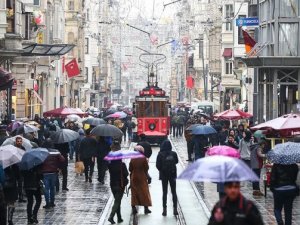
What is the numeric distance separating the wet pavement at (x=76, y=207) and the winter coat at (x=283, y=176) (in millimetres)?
4550

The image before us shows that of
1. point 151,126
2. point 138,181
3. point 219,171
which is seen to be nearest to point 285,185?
point 138,181

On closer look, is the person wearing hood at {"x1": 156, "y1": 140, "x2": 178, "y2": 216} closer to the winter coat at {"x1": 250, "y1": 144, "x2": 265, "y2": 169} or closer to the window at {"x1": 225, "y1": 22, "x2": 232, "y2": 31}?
the winter coat at {"x1": 250, "y1": 144, "x2": 265, "y2": 169}

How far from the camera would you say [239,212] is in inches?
434

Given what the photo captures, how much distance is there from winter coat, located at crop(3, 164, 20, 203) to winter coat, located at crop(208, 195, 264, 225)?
8748 millimetres

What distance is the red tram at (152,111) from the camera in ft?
185

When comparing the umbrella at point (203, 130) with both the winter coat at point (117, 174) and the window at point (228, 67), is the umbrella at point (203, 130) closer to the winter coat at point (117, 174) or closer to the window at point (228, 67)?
the winter coat at point (117, 174)

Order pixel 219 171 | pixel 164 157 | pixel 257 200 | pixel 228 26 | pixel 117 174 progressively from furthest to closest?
1. pixel 228 26
2. pixel 257 200
3. pixel 164 157
4. pixel 117 174
5. pixel 219 171

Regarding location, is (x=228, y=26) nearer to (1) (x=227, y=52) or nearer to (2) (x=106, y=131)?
(1) (x=227, y=52)

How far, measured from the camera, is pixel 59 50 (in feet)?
151

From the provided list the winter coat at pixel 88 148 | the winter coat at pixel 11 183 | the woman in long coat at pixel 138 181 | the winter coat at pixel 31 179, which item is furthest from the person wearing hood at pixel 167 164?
the winter coat at pixel 88 148

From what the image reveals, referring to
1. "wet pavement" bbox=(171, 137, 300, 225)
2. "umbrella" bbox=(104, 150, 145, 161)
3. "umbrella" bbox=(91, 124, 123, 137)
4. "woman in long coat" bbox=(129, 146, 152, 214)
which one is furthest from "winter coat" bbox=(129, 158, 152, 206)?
"umbrella" bbox=(91, 124, 123, 137)

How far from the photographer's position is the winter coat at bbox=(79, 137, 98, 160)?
96.5 ft

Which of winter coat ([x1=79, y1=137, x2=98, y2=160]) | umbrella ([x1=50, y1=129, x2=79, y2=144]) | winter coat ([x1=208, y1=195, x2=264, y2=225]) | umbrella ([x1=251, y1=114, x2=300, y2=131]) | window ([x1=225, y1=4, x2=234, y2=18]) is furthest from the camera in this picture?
window ([x1=225, y1=4, x2=234, y2=18])

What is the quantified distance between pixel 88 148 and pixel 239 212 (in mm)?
18686
